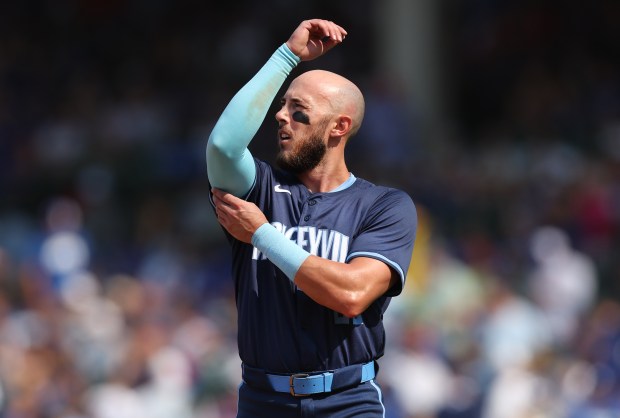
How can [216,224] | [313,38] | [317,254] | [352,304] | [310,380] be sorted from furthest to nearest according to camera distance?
1. [216,224]
2. [313,38]
3. [317,254]
4. [310,380]
5. [352,304]

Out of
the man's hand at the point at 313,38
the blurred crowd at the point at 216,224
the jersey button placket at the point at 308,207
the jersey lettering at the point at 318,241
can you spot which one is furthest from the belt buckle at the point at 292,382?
the blurred crowd at the point at 216,224

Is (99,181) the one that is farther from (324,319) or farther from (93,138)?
A: (324,319)

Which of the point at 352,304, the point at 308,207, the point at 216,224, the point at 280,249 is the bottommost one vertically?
the point at 352,304

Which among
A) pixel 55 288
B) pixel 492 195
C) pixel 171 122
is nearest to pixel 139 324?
pixel 55 288

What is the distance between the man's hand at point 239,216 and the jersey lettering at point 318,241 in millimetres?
153

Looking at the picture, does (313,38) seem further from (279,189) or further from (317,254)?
(317,254)

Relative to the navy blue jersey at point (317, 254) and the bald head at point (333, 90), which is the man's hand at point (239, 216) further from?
the bald head at point (333, 90)

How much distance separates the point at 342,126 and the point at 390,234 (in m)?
0.48

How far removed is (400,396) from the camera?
353 inches

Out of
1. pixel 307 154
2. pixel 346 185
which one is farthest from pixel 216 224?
pixel 307 154

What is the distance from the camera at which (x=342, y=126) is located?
4570mm

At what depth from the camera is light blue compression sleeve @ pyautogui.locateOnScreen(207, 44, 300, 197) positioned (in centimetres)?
418

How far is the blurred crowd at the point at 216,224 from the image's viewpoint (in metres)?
9.40

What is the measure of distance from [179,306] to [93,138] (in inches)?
165
